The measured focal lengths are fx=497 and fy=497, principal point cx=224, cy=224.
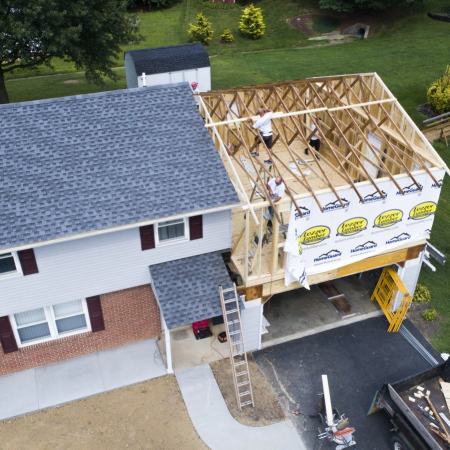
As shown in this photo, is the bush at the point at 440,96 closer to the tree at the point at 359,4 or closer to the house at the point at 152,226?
the house at the point at 152,226

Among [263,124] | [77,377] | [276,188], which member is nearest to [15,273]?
[77,377]

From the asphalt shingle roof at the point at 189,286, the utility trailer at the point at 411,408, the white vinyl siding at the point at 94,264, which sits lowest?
the utility trailer at the point at 411,408

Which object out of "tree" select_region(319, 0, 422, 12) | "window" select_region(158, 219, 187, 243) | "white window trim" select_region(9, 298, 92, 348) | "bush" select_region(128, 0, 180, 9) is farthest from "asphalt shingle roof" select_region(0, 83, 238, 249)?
"bush" select_region(128, 0, 180, 9)

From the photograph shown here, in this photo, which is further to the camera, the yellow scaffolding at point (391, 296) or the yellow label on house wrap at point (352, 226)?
the yellow scaffolding at point (391, 296)

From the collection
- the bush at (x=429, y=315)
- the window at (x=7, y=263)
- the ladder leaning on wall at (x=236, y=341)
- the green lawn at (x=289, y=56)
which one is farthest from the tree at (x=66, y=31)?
the bush at (x=429, y=315)

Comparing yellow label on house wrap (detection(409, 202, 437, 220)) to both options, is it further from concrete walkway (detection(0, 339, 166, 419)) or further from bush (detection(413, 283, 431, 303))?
concrete walkway (detection(0, 339, 166, 419))

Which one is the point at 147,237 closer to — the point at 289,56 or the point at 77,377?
the point at 77,377
